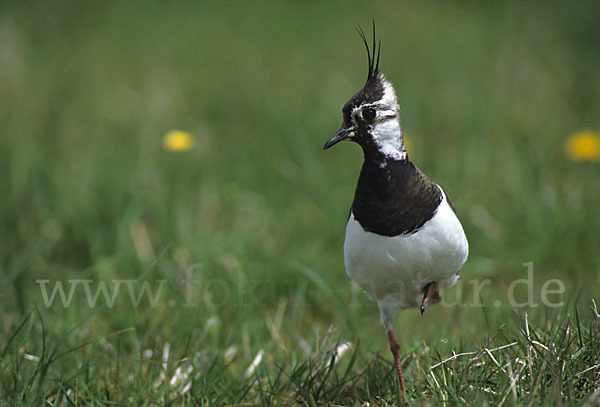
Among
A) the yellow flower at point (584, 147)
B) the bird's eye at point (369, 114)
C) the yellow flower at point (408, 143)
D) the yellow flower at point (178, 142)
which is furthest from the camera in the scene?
the yellow flower at point (408, 143)

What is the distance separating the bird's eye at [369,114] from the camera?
2670 millimetres

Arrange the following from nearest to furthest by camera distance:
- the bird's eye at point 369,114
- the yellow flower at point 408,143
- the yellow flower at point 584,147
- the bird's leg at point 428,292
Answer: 1. the bird's eye at point 369,114
2. the bird's leg at point 428,292
3. the yellow flower at point 584,147
4. the yellow flower at point 408,143

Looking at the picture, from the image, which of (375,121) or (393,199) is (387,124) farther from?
(393,199)

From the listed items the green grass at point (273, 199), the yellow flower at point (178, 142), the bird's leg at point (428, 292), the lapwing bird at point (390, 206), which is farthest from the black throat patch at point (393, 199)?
the yellow flower at point (178, 142)

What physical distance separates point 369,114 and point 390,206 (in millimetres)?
340

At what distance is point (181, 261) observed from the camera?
4.13 metres

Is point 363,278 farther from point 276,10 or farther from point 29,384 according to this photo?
point 276,10

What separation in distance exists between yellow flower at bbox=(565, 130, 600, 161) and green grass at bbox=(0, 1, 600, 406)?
0.52 feet

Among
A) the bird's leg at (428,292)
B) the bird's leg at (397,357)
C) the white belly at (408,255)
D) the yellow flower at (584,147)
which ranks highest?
the yellow flower at (584,147)

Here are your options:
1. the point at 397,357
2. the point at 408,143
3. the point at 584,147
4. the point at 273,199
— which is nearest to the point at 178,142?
the point at 273,199

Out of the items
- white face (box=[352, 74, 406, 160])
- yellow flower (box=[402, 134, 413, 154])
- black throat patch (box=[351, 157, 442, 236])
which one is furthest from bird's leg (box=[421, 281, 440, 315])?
yellow flower (box=[402, 134, 413, 154])

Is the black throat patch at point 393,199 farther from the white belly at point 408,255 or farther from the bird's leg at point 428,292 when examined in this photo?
the bird's leg at point 428,292

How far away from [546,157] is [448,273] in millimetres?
2505

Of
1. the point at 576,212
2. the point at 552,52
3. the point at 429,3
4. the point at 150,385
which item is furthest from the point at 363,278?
the point at 429,3
